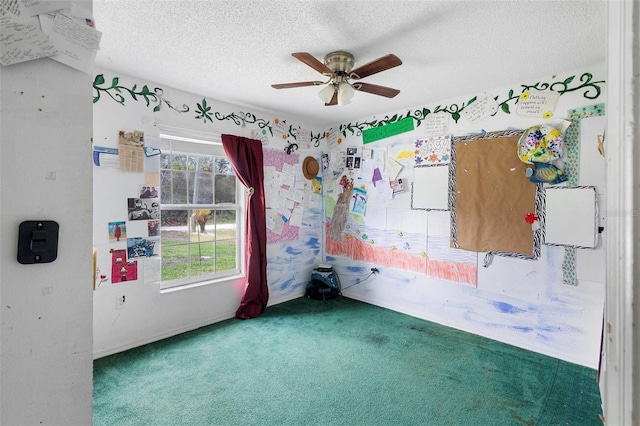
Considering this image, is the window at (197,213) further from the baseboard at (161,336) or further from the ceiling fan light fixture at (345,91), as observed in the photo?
the ceiling fan light fixture at (345,91)

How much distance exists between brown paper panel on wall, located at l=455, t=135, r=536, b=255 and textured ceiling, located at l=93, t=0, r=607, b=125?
0.60 meters

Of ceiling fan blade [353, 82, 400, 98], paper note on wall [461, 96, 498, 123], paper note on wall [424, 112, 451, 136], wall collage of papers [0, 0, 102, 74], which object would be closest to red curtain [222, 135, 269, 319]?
ceiling fan blade [353, 82, 400, 98]

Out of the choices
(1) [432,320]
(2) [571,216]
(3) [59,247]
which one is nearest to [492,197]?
(2) [571,216]

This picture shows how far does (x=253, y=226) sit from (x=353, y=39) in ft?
6.93

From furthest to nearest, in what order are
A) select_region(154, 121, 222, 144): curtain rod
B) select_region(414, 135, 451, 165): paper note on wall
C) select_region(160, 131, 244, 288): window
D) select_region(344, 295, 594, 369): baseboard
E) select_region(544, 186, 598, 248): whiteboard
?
select_region(414, 135, 451, 165): paper note on wall, select_region(160, 131, 244, 288): window, select_region(154, 121, 222, 144): curtain rod, select_region(344, 295, 594, 369): baseboard, select_region(544, 186, 598, 248): whiteboard

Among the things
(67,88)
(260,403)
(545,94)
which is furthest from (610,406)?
(545,94)

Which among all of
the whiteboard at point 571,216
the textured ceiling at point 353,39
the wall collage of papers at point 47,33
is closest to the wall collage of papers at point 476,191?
the whiteboard at point 571,216

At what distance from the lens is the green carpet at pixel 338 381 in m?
1.88

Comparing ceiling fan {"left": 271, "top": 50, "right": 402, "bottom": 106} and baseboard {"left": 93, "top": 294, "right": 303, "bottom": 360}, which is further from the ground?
ceiling fan {"left": 271, "top": 50, "right": 402, "bottom": 106}

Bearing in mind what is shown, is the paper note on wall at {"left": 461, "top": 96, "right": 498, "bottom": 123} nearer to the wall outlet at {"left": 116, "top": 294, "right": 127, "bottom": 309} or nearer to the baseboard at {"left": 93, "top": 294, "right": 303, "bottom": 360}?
the baseboard at {"left": 93, "top": 294, "right": 303, "bottom": 360}

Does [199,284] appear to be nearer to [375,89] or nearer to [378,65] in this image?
[375,89]

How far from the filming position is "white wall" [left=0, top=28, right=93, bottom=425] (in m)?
0.72

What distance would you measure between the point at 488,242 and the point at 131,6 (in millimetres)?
3185

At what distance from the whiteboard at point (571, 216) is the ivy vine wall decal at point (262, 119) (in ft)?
2.45
